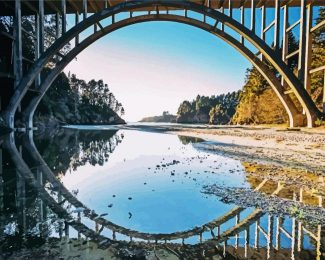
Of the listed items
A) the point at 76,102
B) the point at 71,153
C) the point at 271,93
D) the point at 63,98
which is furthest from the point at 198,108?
the point at 71,153

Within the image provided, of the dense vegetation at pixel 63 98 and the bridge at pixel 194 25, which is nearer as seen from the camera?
the bridge at pixel 194 25

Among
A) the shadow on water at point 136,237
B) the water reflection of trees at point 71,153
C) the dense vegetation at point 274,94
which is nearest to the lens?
the shadow on water at point 136,237

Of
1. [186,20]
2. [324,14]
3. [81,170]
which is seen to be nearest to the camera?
[81,170]

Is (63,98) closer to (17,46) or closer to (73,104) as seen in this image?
(73,104)

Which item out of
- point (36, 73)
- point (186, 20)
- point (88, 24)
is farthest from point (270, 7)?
point (36, 73)

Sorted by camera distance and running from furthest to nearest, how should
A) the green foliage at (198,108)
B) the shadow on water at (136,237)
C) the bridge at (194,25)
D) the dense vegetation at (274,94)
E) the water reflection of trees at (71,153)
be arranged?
the green foliage at (198,108) → the dense vegetation at (274,94) → the bridge at (194,25) → the water reflection of trees at (71,153) → the shadow on water at (136,237)

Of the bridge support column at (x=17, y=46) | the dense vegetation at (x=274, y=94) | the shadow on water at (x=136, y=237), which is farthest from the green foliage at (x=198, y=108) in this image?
the shadow on water at (x=136, y=237)

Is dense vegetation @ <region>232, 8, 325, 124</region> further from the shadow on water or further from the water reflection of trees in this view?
the shadow on water

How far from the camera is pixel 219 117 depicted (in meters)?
117

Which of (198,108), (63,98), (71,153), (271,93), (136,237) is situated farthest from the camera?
(198,108)

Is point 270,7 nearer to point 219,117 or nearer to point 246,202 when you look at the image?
point 246,202

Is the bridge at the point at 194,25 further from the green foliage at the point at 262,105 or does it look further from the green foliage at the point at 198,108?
the green foliage at the point at 198,108

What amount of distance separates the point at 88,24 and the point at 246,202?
21.7 m

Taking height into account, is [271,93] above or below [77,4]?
below
